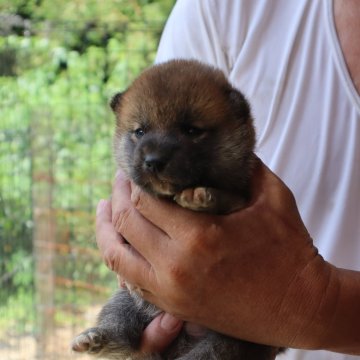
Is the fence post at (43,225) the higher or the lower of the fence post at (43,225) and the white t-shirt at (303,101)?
the lower

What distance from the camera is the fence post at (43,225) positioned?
13.3 ft

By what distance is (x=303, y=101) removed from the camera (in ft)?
5.49

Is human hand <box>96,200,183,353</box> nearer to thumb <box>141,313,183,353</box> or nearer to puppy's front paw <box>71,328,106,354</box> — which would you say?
thumb <box>141,313,183,353</box>

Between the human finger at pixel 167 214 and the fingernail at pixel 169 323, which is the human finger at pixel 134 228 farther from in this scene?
the fingernail at pixel 169 323

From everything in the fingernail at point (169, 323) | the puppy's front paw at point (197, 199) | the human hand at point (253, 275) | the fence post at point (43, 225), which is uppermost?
the puppy's front paw at point (197, 199)

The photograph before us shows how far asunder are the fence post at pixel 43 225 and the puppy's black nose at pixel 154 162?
8.81 ft

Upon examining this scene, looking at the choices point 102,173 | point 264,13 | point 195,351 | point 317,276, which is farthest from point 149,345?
point 102,173

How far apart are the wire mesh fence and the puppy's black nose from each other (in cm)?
257

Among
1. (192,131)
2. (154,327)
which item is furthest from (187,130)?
(154,327)

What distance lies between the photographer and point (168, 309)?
1.43 meters

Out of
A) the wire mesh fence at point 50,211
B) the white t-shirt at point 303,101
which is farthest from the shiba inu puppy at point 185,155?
the wire mesh fence at point 50,211

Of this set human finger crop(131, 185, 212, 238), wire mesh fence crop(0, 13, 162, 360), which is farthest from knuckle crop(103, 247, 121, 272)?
wire mesh fence crop(0, 13, 162, 360)

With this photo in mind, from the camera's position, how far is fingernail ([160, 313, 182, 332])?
1.54 m

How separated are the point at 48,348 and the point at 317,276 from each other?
3.15m
